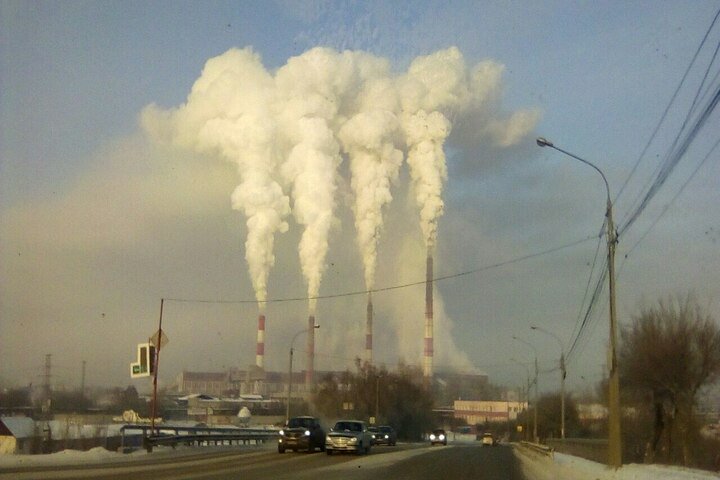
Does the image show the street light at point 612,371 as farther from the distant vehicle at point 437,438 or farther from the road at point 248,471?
the distant vehicle at point 437,438

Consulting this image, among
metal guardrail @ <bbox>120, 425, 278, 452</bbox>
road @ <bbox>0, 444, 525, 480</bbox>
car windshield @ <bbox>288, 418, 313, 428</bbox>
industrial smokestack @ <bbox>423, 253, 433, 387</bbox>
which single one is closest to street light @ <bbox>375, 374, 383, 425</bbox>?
industrial smokestack @ <bbox>423, 253, 433, 387</bbox>

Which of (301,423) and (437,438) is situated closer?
(301,423)

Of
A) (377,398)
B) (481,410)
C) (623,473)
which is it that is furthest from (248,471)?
(481,410)

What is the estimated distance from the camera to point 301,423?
45.1 meters

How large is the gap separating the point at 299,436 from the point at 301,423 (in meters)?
1.57

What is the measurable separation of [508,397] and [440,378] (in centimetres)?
3028

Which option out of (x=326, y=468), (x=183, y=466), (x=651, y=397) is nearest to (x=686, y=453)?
(x=651, y=397)

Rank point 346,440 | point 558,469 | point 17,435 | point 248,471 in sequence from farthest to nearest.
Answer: point 17,435, point 346,440, point 558,469, point 248,471

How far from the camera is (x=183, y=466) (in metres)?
30.2

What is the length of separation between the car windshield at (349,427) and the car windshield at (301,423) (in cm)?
155

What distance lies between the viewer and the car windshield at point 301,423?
44781mm

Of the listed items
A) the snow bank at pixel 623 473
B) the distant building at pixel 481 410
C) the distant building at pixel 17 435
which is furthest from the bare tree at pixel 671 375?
the distant building at pixel 481 410

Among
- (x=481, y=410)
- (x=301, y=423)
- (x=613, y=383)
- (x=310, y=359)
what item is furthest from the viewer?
(x=481, y=410)

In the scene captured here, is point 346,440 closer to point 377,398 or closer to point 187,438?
point 187,438
